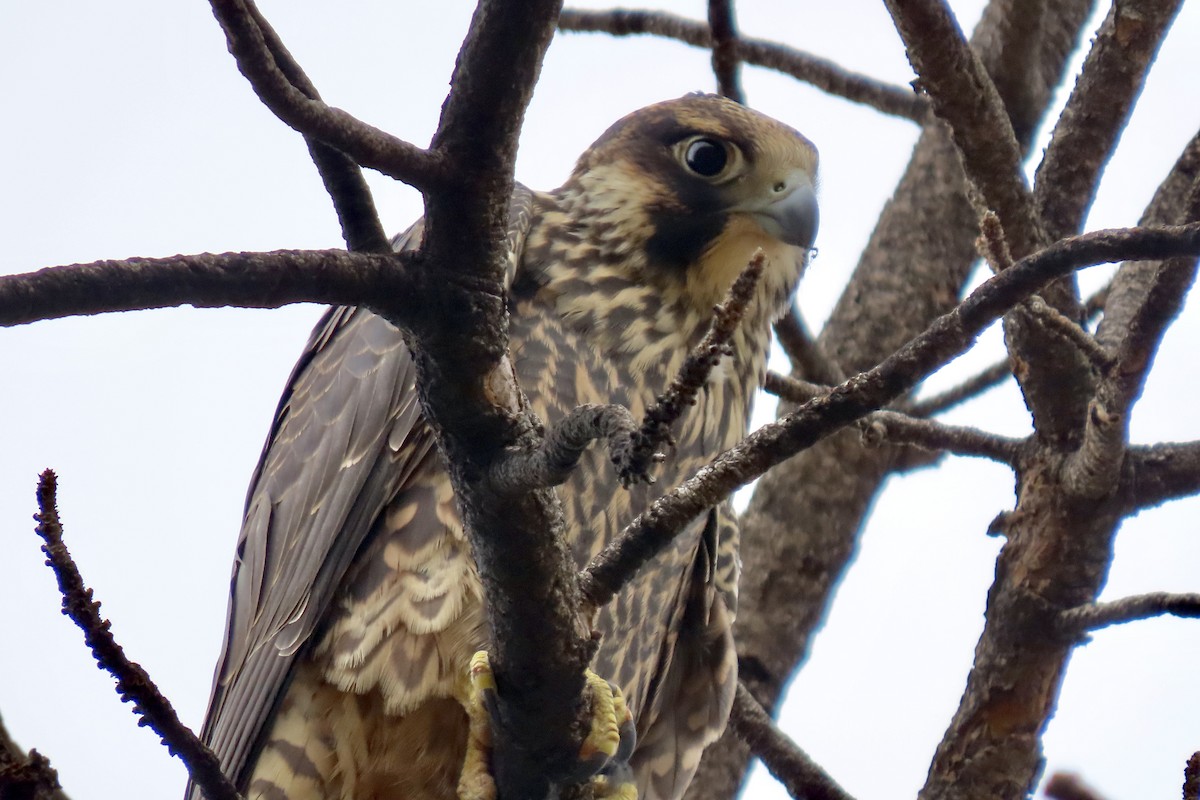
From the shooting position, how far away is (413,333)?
1.92 m

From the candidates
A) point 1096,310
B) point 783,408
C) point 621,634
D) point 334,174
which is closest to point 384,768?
point 621,634

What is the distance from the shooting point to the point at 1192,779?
1825mm

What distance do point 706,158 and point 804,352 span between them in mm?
866

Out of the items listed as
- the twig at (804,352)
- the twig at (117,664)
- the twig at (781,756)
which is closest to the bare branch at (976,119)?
the twig at (804,352)

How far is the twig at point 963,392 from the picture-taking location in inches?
163

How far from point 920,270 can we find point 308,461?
2095mm

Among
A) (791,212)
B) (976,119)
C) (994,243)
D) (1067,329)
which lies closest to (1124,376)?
(1067,329)

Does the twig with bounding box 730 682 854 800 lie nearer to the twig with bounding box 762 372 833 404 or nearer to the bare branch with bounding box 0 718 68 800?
the twig with bounding box 762 372 833 404

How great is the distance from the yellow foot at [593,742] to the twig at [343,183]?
29.4 inches

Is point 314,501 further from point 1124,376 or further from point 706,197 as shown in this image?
point 1124,376

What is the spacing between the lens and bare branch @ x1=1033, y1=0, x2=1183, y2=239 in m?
3.00

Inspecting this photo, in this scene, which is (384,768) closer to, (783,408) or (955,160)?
(783,408)

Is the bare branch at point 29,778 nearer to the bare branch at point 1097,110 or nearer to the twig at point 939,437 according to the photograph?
the twig at point 939,437

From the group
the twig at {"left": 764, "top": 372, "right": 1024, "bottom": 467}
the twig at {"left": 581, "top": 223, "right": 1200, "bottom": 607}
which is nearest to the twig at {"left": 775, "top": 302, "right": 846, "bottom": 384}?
the twig at {"left": 764, "top": 372, "right": 1024, "bottom": 467}
